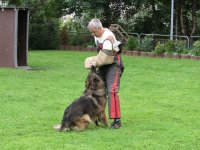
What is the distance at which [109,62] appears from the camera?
7.31 meters

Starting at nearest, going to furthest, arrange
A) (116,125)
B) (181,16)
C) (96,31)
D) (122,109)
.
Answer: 1. (96,31)
2. (116,125)
3. (122,109)
4. (181,16)

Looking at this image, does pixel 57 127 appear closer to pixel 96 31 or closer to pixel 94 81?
pixel 94 81

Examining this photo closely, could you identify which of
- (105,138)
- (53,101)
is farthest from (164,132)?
(53,101)

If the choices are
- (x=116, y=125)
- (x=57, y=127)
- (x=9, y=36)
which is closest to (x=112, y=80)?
(x=116, y=125)

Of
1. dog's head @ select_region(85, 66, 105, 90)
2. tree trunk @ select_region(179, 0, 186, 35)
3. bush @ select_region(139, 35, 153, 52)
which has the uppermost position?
tree trunk @ select_region(179, 0, 186, 35)

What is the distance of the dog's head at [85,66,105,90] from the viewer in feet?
23.9

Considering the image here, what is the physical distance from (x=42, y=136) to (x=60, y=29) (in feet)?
66.2

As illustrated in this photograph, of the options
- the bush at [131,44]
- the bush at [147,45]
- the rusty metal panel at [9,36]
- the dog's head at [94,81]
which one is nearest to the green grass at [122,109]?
the dog's head at [94,81]

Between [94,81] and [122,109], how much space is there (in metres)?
2.01

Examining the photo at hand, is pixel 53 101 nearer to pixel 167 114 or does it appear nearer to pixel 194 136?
pixel 167 114

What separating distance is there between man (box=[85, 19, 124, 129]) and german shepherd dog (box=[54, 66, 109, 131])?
0.37 ft

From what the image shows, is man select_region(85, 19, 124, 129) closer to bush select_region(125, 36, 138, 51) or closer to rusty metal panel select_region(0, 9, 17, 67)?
rusty metal panel select_region(0, 9, 17, 67)

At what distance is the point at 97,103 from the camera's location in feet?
24.1

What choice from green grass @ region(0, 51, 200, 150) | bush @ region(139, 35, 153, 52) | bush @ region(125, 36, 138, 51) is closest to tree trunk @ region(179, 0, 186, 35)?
bush @ region(139, 35, 153, 52)
